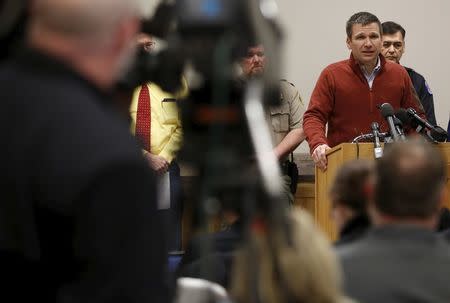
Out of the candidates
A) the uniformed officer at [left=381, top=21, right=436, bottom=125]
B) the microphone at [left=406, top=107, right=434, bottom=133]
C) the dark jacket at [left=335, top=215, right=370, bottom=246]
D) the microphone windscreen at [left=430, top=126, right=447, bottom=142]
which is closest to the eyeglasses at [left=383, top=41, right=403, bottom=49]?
the uniformed officer at [left=381, top=21, right=436, bottom=125]

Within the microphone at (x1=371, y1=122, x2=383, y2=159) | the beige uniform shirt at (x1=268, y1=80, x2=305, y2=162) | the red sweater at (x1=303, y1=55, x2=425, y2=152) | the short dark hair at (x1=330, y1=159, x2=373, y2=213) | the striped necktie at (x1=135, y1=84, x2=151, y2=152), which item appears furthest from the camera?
the beige uniform shirt at (x1=268, y1=80, x2=305, y2=162)

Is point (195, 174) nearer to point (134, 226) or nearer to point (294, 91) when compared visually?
point (134, 226)

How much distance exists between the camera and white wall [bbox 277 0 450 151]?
27.3ft

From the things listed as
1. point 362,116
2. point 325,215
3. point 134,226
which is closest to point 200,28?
point 134,226

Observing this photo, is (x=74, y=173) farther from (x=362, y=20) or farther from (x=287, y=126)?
(x=287, y=126)

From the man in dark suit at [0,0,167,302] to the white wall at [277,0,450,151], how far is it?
6729 millimetres

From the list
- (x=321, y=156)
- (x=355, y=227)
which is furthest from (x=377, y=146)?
(x=355, y=227)

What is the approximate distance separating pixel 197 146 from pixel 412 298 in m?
1.01

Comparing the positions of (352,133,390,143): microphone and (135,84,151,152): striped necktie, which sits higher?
(135,84,151,152): striped necktie

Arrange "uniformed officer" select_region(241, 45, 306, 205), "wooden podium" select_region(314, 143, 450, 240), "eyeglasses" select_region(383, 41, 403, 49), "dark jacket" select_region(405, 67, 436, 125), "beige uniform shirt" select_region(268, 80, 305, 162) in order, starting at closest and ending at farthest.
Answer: "wooden podium" select_region(314, 143, 450, 240) < "uniformed officer" select_region(241, 45, 306, 205) < "beige uniform shirt" select_region(268, 80, 305, 162) < "dark jacket" select_region(405, 67, 436, 125) < "eyeglasses" select_region(383, 41, 403, 49)

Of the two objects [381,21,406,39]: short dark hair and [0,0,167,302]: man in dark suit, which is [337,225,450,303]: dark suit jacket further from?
[381,21,406,39]: short dark hair

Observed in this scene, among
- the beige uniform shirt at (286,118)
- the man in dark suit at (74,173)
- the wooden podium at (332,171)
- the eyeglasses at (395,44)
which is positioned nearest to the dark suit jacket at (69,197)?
the man in dark suit at (74,173)

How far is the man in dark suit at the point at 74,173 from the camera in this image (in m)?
1.49

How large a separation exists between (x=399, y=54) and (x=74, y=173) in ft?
20.6
